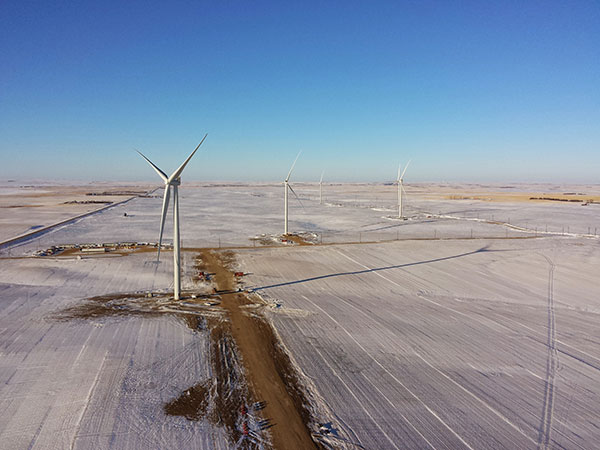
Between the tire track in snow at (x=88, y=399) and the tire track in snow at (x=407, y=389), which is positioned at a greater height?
the tire track in snow at (x=88, y=399)

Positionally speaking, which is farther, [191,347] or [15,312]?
[15,312]

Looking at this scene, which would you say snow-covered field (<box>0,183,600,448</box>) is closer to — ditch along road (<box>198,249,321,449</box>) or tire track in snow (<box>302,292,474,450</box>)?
tire track in snow (<box>302,292,474,450</box>)

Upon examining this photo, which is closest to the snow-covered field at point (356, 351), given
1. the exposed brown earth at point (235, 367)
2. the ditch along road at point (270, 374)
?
the exposed brown earth at point (235, 367)

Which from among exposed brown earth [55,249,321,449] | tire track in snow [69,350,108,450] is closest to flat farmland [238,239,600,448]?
exposed brown earth [55,249,321,449]

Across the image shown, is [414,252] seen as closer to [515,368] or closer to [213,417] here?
[515,368]

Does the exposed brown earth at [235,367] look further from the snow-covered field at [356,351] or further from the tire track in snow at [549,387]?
the tire track in snow at [549,387]

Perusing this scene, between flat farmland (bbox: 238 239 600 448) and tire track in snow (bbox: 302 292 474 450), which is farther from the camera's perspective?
flat farmland (bbox: 238 239 600 448)

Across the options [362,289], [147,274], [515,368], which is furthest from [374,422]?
[147,274]
